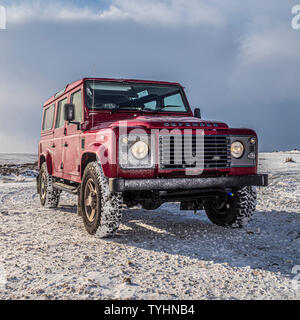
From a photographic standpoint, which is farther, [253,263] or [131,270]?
[253,263]

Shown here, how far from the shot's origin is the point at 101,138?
4.51 metres

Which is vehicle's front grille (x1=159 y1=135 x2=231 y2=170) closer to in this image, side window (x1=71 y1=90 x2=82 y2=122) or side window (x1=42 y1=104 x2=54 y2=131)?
side window (x1=71 y1=90 x2=82 y2=122)

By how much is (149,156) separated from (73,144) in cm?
199

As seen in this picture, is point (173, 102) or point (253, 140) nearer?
point (253, 140)

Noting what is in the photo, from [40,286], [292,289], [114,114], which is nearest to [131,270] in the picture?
[40,286]

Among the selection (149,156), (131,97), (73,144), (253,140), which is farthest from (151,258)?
(131,97)

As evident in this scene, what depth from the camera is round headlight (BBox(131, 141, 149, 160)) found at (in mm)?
4230

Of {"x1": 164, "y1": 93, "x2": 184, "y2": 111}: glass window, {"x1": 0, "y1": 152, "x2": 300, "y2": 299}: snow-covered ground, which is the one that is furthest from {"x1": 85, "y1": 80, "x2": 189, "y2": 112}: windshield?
{"x1": 0, "y1": 152, "x2": 300, "y2": 299}: snow-covered ground

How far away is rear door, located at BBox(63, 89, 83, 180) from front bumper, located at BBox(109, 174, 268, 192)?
5.15ft

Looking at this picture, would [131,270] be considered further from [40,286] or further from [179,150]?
[179,150]

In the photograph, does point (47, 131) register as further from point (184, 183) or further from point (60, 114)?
point (184, 183)

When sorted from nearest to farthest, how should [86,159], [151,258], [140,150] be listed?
[151,258]
[140,150]
[86,159]
